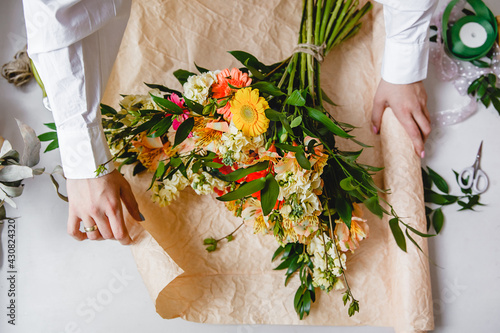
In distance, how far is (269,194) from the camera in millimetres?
540

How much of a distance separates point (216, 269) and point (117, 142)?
11.8 inches

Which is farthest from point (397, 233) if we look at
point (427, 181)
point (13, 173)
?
point (13, 173)

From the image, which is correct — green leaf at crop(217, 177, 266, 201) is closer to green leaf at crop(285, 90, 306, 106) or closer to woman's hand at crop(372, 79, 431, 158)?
green leaf at crop(285, 90, 306, 106)

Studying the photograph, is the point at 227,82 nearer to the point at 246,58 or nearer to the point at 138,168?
the point at 246,58

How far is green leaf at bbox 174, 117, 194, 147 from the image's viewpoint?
566 millimetres

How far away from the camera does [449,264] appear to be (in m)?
0.83

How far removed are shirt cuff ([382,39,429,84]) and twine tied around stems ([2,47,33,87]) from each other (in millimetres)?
785

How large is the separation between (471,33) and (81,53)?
0.81 metres

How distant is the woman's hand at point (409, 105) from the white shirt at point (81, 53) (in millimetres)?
99

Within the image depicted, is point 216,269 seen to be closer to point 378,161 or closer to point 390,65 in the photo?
point 378,161

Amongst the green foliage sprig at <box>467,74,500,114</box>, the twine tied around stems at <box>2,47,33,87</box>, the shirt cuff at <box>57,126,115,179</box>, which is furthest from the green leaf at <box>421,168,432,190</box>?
the twine tied around stems at <box>2,47,33,87</box>

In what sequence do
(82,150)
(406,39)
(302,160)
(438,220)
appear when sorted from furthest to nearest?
(438,220) < (406,39) < (82,150) < (302,160)

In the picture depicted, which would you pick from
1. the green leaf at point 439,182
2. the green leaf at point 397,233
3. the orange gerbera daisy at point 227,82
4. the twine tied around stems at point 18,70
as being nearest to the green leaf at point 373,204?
the green leaf at point 397,233

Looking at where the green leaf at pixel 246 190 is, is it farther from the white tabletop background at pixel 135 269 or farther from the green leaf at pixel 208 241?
the white tabletop background at pixel 135 269
